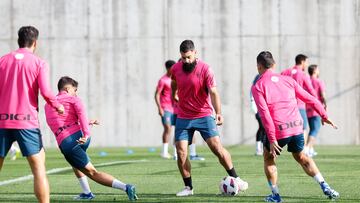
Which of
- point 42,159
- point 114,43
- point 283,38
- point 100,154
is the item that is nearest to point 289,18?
point 283,38

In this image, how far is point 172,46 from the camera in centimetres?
2922

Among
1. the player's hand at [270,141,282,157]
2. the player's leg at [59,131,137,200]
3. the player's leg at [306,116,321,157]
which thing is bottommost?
the player's leg at [306,116,321,157]

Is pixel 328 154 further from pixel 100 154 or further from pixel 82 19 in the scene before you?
pixel 82 19

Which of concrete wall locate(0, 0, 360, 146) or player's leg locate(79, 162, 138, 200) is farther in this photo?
concrete wall locate(0, 0, 360, 146)

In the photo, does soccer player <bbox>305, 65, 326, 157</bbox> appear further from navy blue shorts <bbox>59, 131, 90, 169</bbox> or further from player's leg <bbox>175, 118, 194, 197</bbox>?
navy blue shorts <bbox>59, 131, 90, 169</bbox>

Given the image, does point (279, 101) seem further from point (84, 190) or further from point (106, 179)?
point (84, 190)

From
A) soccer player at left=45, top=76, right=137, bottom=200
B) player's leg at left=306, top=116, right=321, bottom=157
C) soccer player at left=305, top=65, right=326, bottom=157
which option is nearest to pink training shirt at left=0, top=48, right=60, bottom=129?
soccer player at left=45, top=76, right=137, bottom=200

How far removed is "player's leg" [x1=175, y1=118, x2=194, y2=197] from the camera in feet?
42.8

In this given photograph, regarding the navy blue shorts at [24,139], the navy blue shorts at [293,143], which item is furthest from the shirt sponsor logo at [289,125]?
the navy blue shorts at [24,139]

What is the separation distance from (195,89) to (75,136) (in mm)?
1904

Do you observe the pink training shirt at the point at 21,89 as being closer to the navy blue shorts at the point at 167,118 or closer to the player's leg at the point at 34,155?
the player's leg at the point at 34,155

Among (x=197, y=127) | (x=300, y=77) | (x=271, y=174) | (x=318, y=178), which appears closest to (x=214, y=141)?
(x=197, y=127)

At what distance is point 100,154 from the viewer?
24500 mm

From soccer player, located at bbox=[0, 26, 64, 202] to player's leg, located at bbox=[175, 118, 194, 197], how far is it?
126 inches
